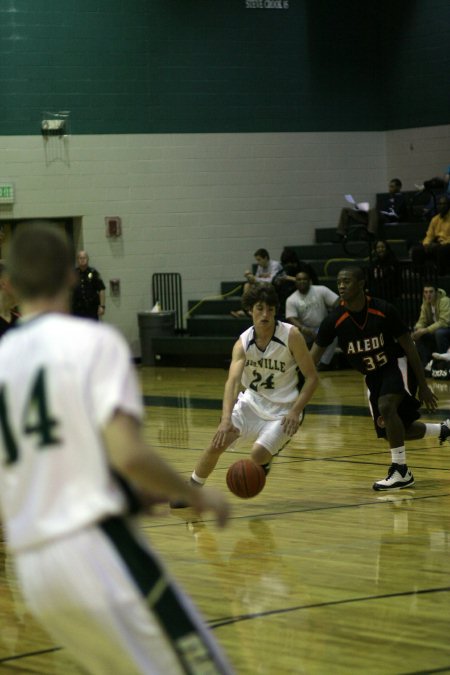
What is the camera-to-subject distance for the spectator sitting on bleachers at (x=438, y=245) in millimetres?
16812

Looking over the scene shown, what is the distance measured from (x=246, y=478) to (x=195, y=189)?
1358 cm

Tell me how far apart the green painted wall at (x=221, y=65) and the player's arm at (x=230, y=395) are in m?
12.0

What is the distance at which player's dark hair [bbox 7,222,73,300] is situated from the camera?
2.65 metres

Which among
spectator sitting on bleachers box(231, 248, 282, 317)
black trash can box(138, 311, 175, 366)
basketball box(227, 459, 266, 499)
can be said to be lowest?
black trash can box(138, 311, 175, 366)

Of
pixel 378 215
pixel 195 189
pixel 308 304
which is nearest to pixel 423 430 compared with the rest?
pixel 308 304

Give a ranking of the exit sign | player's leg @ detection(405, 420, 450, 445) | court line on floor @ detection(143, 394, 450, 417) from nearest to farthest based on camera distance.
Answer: player's leg @ detection(405, 420, 450, 445) < court line on floor @ detection(143, 394, 450, 417) < the exit sign

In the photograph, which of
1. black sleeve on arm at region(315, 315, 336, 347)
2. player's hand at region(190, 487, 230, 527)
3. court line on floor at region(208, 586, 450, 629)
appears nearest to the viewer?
player's hand at region(190, 487, 230, 527)

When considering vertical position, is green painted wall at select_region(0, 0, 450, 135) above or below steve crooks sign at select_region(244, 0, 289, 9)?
below

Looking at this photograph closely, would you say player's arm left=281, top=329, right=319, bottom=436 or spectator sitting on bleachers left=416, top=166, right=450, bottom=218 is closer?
player's arm left=281, top=329, right=319, bottom=436

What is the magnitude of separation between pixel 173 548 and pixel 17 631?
169 centimetres

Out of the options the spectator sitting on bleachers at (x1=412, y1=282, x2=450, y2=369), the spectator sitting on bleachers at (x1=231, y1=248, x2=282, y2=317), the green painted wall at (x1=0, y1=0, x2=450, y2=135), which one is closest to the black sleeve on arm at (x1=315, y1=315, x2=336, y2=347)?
the spectator sitting on bleachers at (x1=412, y1=282, x2=450, y2=369)

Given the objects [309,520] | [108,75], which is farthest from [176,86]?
[309,520]

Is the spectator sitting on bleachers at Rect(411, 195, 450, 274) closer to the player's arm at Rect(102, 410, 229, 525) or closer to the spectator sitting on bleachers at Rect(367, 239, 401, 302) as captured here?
the spectator sitting on bleachers at Rect(367, 239, 401, 302)

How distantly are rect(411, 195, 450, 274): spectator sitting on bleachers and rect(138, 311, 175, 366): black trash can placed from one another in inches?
176
